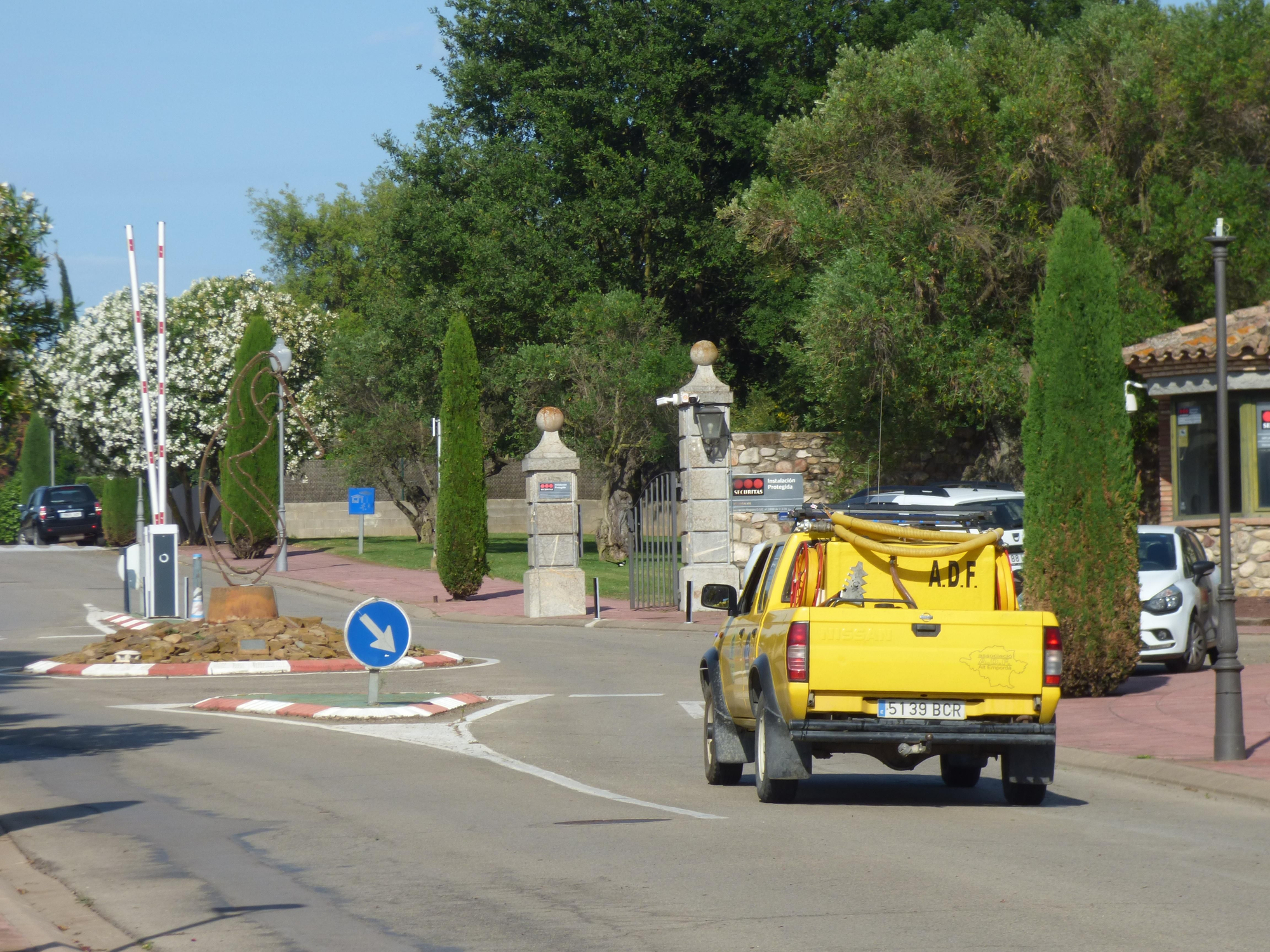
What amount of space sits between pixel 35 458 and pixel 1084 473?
60.2 m

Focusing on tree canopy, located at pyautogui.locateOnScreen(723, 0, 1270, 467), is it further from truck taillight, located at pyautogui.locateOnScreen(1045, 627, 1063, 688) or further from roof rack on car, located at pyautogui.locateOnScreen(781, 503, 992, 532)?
truck taillight, located at pyautogui.locateOnScreen(1045, 627, 1063, 688)

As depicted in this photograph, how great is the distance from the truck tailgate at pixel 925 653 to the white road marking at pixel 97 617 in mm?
18346

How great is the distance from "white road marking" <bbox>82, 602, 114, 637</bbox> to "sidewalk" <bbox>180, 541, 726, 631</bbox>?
A: 5.27 m

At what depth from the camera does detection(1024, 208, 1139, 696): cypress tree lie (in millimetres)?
15688

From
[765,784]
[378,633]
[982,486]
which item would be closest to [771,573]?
[765,784]

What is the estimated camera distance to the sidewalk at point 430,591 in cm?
2767

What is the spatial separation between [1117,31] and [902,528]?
2199cm

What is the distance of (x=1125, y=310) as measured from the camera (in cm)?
2889

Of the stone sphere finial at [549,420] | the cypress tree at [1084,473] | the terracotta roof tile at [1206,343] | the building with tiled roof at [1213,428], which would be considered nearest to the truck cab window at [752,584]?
the cypress tree at [1084,473]

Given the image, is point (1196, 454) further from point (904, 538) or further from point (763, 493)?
point (904, 538)

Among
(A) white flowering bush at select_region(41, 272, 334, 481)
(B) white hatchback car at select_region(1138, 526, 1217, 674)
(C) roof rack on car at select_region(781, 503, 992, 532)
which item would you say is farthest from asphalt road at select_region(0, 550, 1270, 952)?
(A) white flowering bush at select_region(41, 272, 334, 481)

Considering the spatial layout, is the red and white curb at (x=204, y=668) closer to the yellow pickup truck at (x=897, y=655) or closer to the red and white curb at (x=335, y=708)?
the red and white curb at (x=335, y=708)

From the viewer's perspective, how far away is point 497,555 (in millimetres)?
43719

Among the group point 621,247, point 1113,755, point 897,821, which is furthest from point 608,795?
point 621,247
